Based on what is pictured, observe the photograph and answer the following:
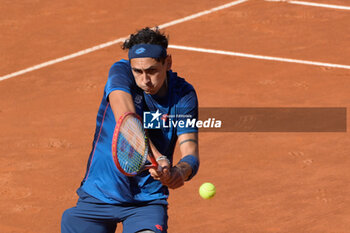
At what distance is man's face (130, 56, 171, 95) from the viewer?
6.89m

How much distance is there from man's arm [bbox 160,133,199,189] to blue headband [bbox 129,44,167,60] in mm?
745

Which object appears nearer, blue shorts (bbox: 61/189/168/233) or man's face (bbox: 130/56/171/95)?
man's face (bbox: 130/56/171/95)

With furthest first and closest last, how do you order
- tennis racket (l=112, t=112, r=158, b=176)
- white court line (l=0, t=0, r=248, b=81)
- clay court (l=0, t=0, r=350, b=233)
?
white court line (l=0, t=0, r=248, b=81) < clay court (l=0, t=0, r=350, b=233) < tennis racket (l=112, t=112, r=158, b=176)

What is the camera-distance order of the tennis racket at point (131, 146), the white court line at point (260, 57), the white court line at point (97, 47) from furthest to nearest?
the white court line at point (260, 57) < the white court line at point (97, 47) < the tennis racket at point (131, 146)

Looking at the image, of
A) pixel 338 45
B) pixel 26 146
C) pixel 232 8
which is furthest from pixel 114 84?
pixel 232 8

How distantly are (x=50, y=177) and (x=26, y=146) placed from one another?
3.74 ft

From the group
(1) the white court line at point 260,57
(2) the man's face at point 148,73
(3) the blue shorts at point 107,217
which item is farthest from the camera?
(1) the white court line at point 260,57

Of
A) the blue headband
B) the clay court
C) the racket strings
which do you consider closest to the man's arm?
the racket strings

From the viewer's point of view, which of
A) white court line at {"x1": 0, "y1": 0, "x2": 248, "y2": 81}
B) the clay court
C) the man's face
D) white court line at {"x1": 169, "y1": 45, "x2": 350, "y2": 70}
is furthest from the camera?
white court line at {"x1": 169, "y1": 45, "x2": 350, "y2": 70}

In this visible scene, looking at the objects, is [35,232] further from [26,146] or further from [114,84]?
[114,84]

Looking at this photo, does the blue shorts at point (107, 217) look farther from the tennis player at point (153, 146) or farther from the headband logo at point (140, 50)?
the headband logo at point (140, 50)

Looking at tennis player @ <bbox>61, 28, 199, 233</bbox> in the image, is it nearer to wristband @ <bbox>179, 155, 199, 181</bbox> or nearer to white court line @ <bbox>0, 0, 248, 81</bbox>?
wristband @ <bbox>179, 155, 199, 181</bbox>

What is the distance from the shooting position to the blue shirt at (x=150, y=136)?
7.14 metres

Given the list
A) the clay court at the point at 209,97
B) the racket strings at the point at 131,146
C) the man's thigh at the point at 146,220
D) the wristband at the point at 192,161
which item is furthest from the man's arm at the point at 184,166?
the clay court at the point at 209,97
